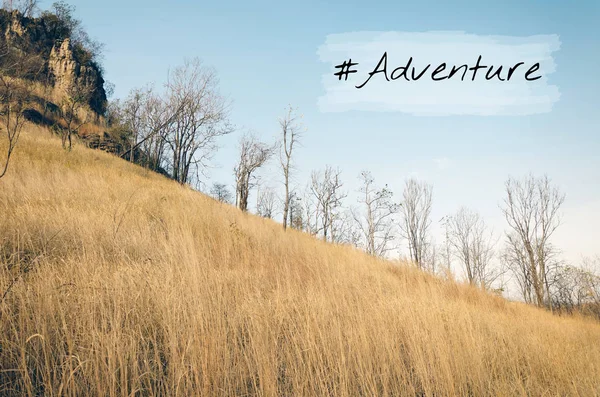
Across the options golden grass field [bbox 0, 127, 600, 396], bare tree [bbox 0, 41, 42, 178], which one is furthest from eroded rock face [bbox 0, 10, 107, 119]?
golden grass field [bbox 0, 127, 600, 396]

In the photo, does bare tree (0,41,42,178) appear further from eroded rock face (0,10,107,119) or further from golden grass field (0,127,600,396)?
eroded rock face (0,10,107,119)

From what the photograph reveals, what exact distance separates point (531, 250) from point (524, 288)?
10.6 m

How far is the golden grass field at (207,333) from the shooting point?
2070mm

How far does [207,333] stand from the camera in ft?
7.95

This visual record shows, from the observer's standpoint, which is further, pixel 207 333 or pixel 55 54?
pixel 55 54

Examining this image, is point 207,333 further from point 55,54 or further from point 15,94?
point 55,54

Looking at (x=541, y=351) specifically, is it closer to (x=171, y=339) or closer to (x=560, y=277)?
(x=171, y=339)

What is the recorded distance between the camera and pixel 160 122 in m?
30.6

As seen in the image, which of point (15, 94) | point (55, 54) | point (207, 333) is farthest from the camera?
point (55, 54)

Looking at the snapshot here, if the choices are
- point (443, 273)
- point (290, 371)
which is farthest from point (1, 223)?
point (443, 273)

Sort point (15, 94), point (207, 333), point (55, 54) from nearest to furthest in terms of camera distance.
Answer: point (207, 333) < point (15, 94) < point (55, 54)

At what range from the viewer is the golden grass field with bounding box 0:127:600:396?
2.07 m

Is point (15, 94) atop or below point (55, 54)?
below

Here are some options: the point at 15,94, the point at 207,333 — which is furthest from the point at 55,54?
the point at 207,333
